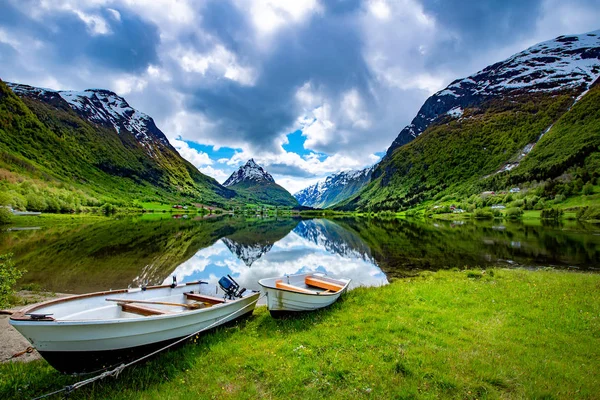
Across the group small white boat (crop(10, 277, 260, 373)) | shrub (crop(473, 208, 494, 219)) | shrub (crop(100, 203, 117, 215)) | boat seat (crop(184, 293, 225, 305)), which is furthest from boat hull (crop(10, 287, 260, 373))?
shrub (crop(100, 203, 117, 215))

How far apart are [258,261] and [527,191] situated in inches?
6586

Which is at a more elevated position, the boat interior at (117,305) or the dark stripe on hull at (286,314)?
the boat interior at (117,305)

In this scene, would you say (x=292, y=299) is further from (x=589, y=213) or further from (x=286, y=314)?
(x=589, y=213)

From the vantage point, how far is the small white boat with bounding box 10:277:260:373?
8617 mm

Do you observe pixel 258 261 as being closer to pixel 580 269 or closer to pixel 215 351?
pixel 215 351

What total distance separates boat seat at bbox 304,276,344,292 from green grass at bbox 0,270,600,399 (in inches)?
84.5

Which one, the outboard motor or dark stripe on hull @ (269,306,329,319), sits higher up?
the outboard motor

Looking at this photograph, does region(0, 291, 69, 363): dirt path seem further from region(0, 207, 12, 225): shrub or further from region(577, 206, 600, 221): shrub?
region(577, 206, 600, 221): shrub

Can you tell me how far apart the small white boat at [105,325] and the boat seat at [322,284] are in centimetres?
548

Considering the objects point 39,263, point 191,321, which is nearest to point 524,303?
point 191,321

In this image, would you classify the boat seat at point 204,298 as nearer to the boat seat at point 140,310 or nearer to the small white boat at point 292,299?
the small white boat at point 292,299

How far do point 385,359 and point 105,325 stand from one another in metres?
9.30

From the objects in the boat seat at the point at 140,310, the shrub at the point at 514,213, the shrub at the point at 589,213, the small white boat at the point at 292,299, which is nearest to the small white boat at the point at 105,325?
the boat seat at the point at 140,310

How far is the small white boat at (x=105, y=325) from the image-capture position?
8.62m
